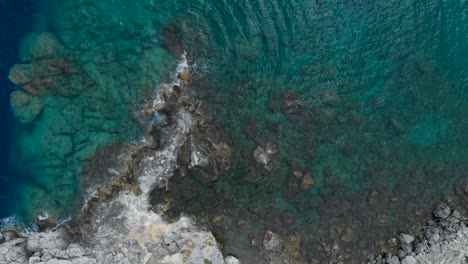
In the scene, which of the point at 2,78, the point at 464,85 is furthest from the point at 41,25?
the point at 464,85

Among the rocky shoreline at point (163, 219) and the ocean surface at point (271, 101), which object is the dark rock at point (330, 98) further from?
the rocky shoreline at point (163, 219)

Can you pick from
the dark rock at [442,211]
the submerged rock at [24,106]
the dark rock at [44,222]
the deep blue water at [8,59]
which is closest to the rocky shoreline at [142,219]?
the dark rock at [44,222]

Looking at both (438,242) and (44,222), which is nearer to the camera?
(44,222)

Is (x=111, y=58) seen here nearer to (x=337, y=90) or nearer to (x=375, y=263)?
(x=337, y=90)

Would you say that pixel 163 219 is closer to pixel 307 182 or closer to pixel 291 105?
pixel 307 182

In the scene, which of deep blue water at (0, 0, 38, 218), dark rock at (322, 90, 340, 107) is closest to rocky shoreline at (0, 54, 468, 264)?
deep blue water at (0, 0, 38, 218)

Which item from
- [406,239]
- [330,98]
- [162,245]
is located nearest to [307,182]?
[330,98]
